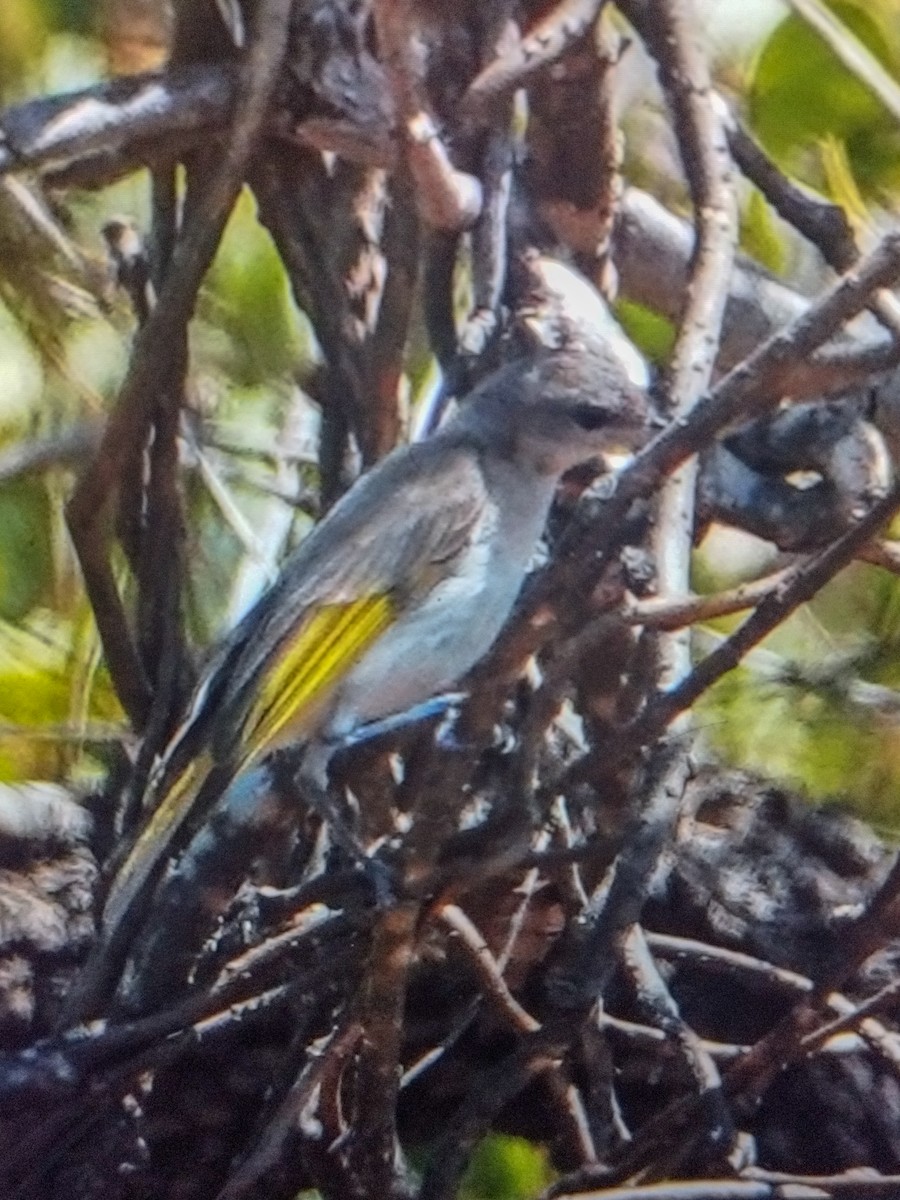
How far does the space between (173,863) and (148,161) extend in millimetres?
666

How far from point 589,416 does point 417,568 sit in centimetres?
22

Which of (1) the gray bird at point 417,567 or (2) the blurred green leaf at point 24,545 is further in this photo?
(2) the blurred green leaf at point 24,545

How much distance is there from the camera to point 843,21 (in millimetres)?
2131

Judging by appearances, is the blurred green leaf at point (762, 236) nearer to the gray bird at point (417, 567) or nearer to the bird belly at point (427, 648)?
the gray bird at point (417, 567)

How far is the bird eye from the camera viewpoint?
2144 millimetres

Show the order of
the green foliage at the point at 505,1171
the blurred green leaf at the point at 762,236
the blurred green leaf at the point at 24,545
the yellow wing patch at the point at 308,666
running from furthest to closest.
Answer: the blurred green leaf at the point at 762,236, the blurred green leaf at the point at 24,545, the green foliage at the point at 505,1171, the yellow wing patch at the point at 308,666

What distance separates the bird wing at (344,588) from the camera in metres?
2.03

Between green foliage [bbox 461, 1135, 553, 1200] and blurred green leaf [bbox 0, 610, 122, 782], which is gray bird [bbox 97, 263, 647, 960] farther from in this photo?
green foliage [bbox 461, 1135, 553, 1200]

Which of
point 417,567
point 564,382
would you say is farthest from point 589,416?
point 417,567

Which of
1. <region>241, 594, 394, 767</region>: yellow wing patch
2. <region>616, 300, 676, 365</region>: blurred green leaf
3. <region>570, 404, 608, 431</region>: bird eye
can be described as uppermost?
<region>616, 300, 676, 365</region>: blurred green leaf

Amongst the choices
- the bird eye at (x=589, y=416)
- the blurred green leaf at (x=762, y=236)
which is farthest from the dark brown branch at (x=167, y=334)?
the blurred green leaf at (x=762, y=236)

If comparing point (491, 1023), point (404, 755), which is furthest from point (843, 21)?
point (491, 1023)

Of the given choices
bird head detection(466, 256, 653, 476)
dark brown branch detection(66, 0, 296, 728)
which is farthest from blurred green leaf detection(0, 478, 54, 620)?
bird head detection(466, 256, 653, 476)

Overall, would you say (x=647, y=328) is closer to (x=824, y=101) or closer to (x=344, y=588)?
(x=824, y=101)
